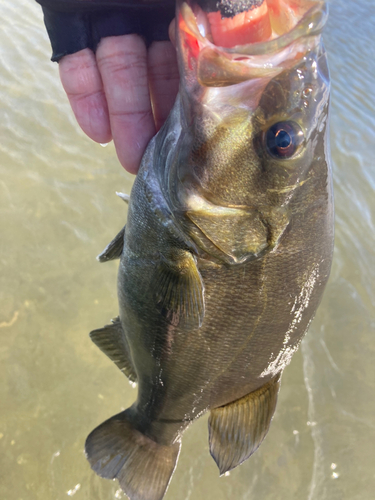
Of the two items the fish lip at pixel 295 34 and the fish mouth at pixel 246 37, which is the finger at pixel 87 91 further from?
the fish lip at pixel 295 34

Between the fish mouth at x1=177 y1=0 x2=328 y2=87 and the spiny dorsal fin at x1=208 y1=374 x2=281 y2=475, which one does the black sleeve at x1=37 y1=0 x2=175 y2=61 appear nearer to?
the fish mouth at x1=177 y1=0 x2=328 y2=87

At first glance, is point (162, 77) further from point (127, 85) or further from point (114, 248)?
point (114, 248)

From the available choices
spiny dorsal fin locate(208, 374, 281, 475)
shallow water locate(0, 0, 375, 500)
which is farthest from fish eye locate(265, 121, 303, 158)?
shallow water locate(0, 0, 375, 500)

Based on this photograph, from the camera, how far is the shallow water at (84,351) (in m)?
2.98

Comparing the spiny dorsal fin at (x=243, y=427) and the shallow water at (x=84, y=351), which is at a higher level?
the spiny dorsal fin at (x=243, y=427)

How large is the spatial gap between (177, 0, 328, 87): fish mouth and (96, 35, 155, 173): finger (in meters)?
0.58

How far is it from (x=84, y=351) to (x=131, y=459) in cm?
132

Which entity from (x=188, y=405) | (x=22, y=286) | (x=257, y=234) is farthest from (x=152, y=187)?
(x=22, y=286)

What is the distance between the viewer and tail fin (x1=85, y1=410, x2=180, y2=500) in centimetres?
216

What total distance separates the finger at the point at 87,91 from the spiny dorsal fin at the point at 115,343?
1.10 metres

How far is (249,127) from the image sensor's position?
1296 millimetres

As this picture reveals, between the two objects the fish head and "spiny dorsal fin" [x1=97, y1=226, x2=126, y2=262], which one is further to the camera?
"spiny dorsal fin" [x1=97, y1=226, x2=126, y2=262]

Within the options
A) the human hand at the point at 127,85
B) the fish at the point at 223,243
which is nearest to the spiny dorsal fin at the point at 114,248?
the fish at the point at 223,243

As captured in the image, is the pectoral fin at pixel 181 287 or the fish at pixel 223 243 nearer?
the fish at pixel 223 243
